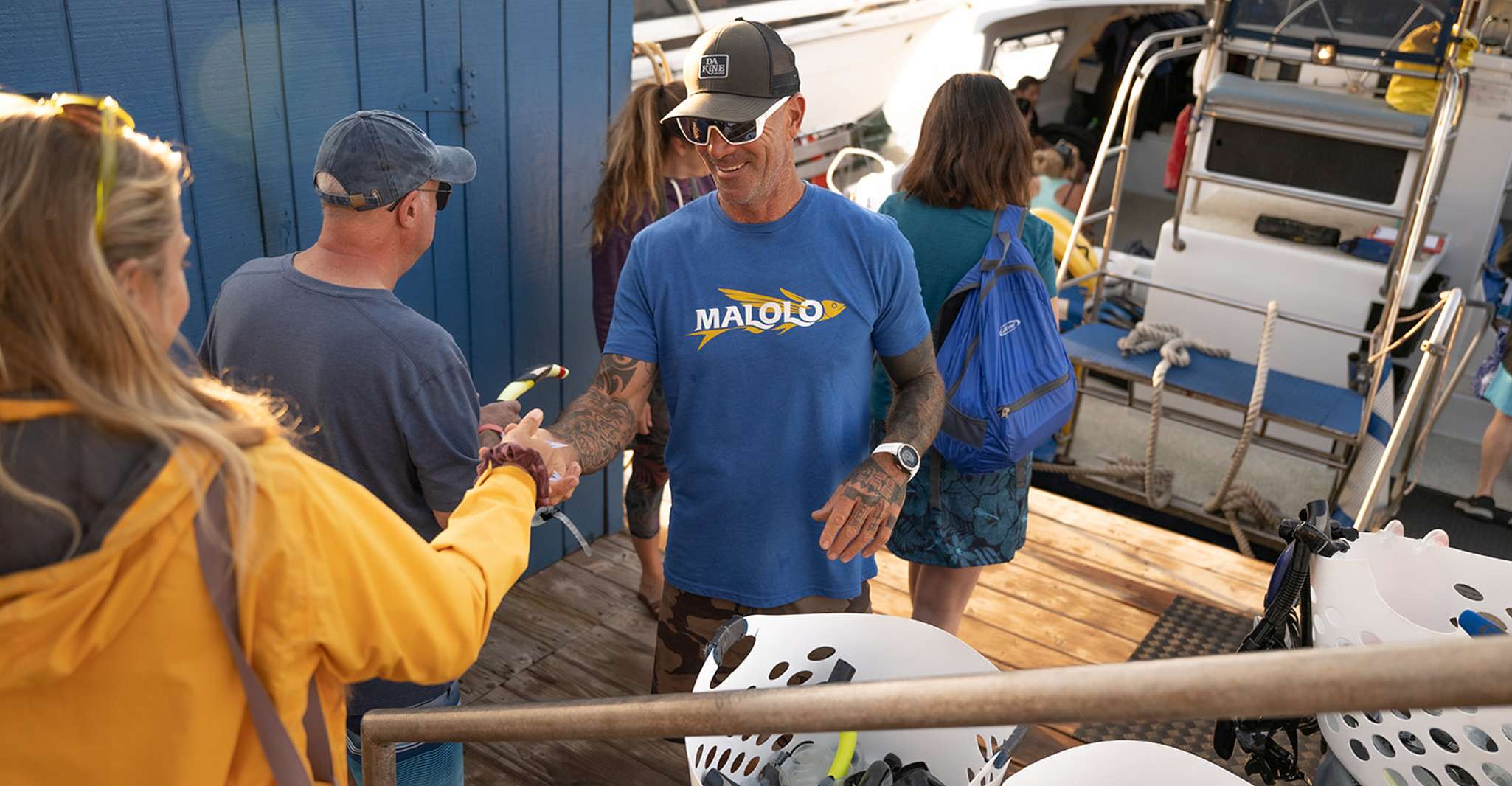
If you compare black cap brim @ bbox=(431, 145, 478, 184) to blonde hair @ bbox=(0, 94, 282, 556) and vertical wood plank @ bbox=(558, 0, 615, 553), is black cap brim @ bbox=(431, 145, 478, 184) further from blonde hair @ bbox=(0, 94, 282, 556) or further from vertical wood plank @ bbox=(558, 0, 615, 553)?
vertical wood plank @ bbox=(558, 0, 615, 553)

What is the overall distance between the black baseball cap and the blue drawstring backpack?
748mm

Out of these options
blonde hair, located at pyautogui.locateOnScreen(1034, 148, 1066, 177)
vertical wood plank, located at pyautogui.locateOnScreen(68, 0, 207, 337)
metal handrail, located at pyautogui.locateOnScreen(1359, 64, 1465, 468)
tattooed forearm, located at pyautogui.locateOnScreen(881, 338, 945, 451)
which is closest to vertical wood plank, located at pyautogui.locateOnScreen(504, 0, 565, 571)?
vertical wood plank, located at pyautogui.locateOnScreen(68, 0, 207, 337)

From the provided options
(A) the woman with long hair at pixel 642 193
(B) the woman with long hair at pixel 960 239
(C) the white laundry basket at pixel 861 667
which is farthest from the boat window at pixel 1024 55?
(C) the white laundry basket at pixel 861 667

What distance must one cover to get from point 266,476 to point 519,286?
2.40 meters

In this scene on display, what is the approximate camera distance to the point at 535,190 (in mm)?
3322

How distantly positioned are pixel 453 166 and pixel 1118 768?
1.55 metres

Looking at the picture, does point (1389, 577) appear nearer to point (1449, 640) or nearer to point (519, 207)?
point (1449, 640)

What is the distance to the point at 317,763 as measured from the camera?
121cm

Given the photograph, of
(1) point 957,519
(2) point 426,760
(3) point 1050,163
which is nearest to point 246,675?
(2) point 426,760

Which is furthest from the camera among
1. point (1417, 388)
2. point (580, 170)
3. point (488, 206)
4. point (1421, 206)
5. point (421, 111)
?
point (1421, 206)

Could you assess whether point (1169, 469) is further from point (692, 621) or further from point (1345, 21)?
point (692, 621)

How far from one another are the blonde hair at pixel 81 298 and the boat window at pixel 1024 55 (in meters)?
8.84

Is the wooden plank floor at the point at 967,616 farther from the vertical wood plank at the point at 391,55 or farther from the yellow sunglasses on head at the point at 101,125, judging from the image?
the yellow sunglasses on head at the point at 101,125

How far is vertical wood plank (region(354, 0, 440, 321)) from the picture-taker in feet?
Answer: 8.91
